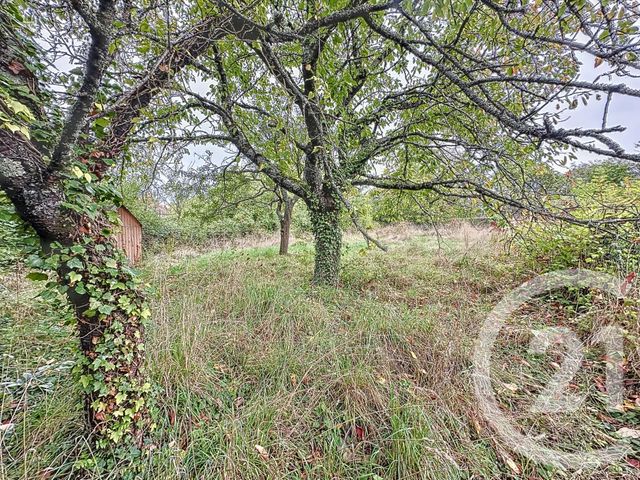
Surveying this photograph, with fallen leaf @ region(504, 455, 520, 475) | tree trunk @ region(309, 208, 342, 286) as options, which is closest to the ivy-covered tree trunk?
fallen leaf @ region(504, 455, 520, 475)

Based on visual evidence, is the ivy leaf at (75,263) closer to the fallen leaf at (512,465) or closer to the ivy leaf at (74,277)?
the ivy leaf at (74,277)

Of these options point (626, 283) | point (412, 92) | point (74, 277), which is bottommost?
point (626, 283)

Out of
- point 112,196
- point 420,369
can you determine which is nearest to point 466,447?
point 420,369

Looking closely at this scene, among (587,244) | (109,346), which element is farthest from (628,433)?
(109,346)

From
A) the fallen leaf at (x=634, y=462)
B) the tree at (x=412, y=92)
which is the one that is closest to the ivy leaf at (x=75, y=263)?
the tree at (x=412, y=92)

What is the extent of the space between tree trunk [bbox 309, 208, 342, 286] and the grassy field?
149cm

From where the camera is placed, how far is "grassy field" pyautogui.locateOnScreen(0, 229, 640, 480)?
1433mm

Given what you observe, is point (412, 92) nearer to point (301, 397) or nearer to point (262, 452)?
point (301, 397)

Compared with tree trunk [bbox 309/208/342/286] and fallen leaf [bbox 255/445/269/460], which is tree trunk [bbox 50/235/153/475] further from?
tree trunk [bbox 309/208/342/286]

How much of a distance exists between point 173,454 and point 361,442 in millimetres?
1147

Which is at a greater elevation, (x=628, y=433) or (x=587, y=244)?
(x=587, y=244)

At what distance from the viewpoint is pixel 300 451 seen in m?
1.54

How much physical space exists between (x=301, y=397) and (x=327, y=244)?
2876 millimetres

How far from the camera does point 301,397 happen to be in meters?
1.86
